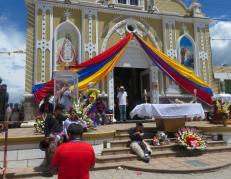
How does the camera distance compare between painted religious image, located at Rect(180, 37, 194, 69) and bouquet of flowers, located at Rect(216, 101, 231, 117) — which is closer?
bouquet of flowers, located at Rect(216, 101, 231, 117)

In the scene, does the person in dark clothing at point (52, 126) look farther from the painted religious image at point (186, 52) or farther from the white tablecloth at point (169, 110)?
the painted religious image at point (186, 52)

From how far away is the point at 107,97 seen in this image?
587 inches

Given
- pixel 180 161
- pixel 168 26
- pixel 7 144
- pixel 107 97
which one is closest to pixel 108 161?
pixel 180 161

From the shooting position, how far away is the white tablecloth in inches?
374

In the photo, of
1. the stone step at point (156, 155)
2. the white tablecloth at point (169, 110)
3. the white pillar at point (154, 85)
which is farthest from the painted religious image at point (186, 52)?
the stone step at point (156, 155)

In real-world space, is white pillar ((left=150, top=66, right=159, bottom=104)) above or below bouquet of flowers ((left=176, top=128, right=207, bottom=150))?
above

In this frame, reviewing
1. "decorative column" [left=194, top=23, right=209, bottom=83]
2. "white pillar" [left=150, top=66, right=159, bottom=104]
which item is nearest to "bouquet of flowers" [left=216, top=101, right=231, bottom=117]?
"white pillar" [left=150, top=66, right=159, bottom=104]

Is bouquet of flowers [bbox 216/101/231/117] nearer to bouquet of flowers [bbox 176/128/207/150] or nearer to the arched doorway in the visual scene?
bouquet of flowers [bbox 176/128/207/150]

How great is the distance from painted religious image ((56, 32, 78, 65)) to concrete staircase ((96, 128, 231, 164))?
6292 mm

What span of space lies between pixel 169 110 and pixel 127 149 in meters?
2.16

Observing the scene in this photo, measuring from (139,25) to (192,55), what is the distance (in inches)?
157

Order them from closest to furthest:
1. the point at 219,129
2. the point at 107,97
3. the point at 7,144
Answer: the point at 7,144
the point at 219,129
the point at 107,97

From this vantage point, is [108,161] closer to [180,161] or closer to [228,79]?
[180,161]

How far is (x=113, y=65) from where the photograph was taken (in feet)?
46.1
